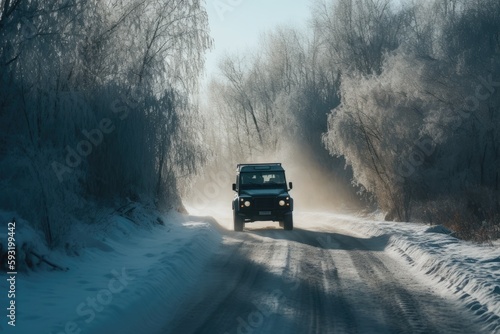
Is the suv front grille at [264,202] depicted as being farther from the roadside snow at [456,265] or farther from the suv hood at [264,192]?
the roadside snow at [456,265]

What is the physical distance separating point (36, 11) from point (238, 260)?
7767 millimetres

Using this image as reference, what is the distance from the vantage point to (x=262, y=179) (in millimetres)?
23297

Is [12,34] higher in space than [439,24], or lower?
lower

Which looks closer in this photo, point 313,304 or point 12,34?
point 313,304

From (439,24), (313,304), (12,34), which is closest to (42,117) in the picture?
(12,34)

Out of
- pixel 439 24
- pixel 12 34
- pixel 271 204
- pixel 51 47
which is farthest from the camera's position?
pixel 439 24

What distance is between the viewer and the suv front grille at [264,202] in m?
21.9

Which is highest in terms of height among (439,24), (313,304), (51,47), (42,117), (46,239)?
(439,24)

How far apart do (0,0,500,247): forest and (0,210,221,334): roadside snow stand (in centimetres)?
110

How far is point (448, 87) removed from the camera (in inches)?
1022

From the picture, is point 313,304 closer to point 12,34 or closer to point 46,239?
point 46,239

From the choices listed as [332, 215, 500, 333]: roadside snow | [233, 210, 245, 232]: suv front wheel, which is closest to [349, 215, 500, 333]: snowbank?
[332, 215, 500, 333]: roadside snow

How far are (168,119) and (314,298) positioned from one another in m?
14.4

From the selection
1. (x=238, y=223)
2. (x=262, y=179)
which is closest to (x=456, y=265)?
(x=238, y=223)
